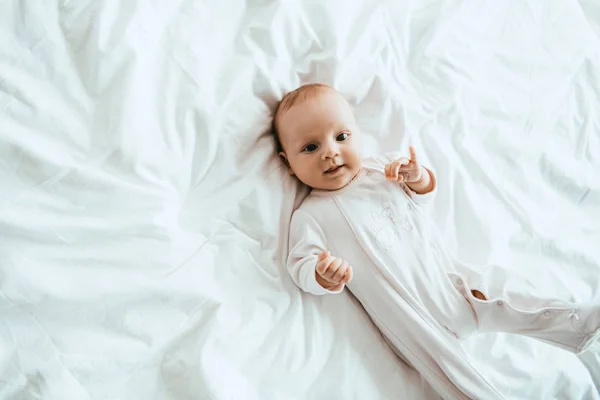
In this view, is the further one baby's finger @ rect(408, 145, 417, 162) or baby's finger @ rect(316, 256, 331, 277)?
baby's finger @ rect(408, 145, 417, 162)

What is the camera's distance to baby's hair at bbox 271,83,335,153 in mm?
1000

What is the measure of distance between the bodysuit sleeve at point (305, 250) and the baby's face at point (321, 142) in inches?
3.2

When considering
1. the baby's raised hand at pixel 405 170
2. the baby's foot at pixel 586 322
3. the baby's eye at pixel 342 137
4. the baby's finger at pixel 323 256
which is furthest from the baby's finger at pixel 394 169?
the baby's foot at pixel 586 322

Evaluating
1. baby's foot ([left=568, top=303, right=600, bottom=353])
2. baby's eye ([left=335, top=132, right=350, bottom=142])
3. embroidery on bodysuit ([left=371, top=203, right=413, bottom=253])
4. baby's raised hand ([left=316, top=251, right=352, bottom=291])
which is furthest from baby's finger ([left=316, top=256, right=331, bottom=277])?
baby's foot ([left=568, top=303, right=600, bottom=353])

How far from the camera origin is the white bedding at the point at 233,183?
2.52 feet

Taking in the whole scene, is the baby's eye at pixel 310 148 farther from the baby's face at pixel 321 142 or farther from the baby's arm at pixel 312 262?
the baby's arm at pixel 312 262

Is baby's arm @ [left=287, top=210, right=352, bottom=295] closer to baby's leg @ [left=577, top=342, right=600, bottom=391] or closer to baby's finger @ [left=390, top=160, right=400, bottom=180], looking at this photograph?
baby's finger @ [left=390, top=160, right=400, bottom=180]

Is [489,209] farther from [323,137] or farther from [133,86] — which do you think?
[133,86]

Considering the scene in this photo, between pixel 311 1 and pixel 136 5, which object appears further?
pixel 311 1

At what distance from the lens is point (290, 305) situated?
3.05 ft

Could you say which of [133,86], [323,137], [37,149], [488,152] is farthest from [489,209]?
[37,149]

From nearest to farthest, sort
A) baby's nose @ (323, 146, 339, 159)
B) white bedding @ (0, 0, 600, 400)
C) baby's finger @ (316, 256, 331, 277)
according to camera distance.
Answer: white bedding @ (0, 0, 600, 400) → baby's finger @ (316, 256, 331, 277) → baby's nose @ (323, 146, 339, 159)

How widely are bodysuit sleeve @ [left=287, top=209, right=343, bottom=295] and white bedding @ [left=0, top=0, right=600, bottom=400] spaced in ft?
0.09

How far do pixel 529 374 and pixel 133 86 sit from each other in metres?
0.87
